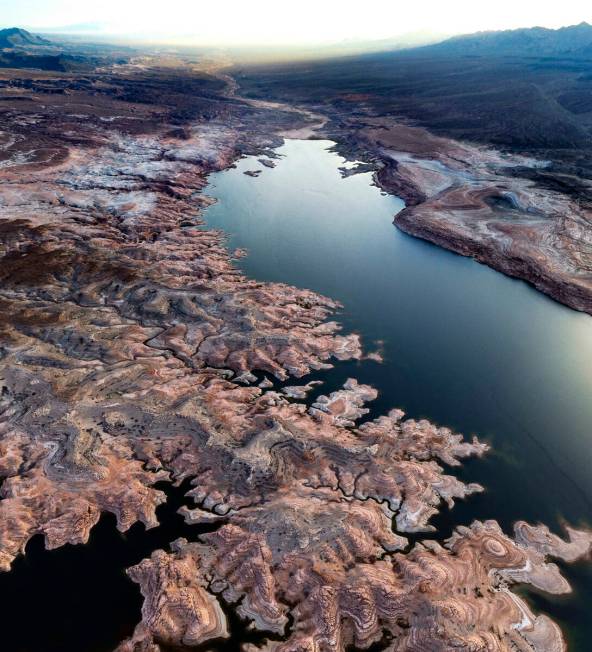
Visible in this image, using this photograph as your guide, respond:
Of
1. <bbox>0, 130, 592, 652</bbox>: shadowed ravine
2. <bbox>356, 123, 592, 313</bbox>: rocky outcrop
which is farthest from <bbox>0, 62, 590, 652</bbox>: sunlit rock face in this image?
<bbox>356, 123, 592, 313</bbox>: rocky outcrop

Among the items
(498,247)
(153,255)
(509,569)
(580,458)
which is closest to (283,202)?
(153,255)

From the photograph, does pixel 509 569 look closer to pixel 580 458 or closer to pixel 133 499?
pixel 580 458

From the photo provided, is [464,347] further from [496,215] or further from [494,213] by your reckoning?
[494,213]

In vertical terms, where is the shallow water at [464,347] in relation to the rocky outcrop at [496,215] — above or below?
below

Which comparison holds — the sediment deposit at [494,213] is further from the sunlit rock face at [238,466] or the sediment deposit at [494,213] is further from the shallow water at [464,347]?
the sunlit rock face at [238,466]

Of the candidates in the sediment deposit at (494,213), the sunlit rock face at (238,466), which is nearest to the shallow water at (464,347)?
the sunlit rock face at (238,466)

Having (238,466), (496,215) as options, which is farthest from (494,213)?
(238,466)

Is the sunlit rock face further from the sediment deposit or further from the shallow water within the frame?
the sediment deposit
